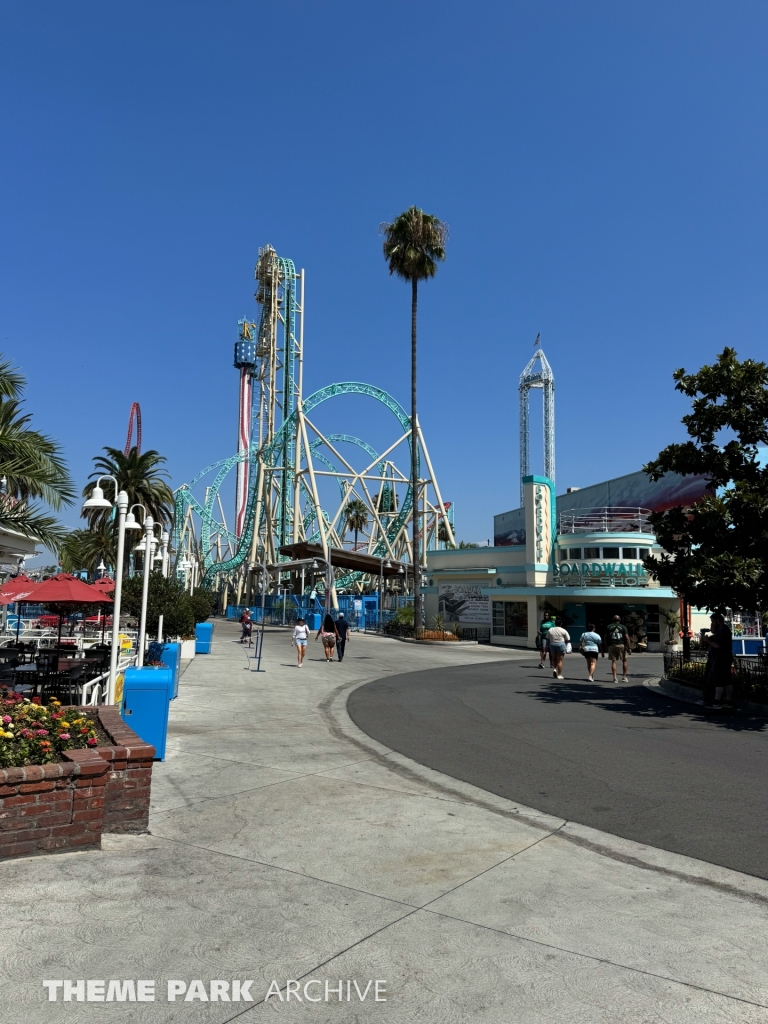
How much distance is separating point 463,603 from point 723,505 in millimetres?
25247

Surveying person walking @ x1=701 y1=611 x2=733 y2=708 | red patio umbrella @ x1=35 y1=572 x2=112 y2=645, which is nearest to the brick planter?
red patio umbrella @ x1=35 y1=572 x2=112 y2=645

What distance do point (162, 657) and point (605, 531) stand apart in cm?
2561

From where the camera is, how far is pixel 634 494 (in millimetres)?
57875

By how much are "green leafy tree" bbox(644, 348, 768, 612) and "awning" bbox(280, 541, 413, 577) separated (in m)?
31.4

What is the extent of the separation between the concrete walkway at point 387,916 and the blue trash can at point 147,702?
943mm

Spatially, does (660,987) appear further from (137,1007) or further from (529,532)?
(529,532)

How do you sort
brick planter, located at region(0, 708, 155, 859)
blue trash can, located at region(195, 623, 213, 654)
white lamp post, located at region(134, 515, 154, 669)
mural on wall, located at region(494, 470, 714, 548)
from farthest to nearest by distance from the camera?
mural on wall, located at region(494, 470, 714, 548)
blue trash can, located at region(195, 623, 213, 654)
white lamp post, located at region(134, 515, 154, 669)
brick planter, located at region(0, 708, 155, 859)

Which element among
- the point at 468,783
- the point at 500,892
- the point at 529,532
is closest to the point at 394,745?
the point at 468,783

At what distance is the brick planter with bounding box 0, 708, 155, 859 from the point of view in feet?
17.0

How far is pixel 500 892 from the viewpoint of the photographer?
5.02m

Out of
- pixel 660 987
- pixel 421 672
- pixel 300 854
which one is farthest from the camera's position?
pixel 421 672

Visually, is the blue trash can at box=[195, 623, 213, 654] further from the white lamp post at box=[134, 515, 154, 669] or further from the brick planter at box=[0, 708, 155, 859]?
the brick planter at box=[0, 708, 155, 859]

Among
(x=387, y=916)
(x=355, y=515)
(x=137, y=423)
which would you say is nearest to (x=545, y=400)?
(x=355, y=515)

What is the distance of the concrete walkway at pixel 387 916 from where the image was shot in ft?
11.7
